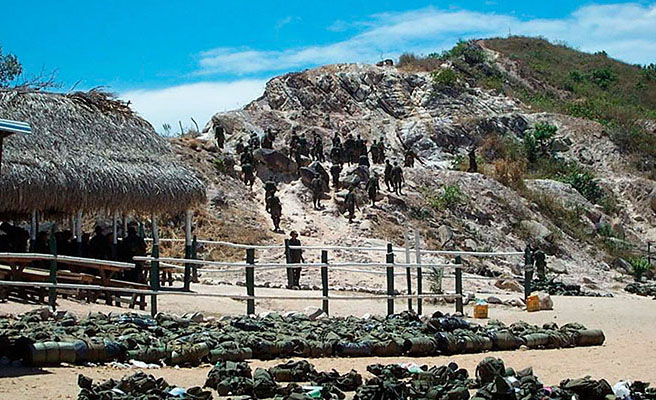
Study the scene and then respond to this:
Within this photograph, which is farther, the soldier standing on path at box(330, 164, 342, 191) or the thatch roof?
the soldier standing on path at box(330, 164, 342, 191)

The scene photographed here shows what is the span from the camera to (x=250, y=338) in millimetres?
10656

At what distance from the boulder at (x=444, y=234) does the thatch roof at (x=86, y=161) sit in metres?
12.3

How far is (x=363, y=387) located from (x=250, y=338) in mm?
Answer: 3062

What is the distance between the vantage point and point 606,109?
51.1 m

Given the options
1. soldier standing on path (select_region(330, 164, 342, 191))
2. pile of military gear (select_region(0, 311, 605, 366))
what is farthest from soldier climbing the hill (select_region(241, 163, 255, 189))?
pile of military gear (select_region(0, 311, 605, 366))

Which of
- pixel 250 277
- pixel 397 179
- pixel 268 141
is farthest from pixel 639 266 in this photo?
pixel 250 277

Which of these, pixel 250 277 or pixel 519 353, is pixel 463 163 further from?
pixel 519 353

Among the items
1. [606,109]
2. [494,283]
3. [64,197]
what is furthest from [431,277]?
[606,109]

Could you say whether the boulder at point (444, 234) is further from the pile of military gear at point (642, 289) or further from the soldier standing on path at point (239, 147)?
the soldier standing on path at point (239, 147)

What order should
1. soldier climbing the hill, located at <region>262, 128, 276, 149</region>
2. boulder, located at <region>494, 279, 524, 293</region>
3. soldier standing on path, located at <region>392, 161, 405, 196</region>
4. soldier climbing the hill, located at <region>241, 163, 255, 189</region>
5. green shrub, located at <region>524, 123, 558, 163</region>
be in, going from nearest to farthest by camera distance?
boulder, located at <region>494, 279, 524, 293</region>, soldier standing on path, located at <region>392, 161, 405, 196</region>, soldier climbing the hill, located at <region>241, 163, 255, 189</region>, soldier climbing the hill, located at <region>262, 128, 276, 149</region>, green shrub, located at <region>524, 123, 558, 163</region>

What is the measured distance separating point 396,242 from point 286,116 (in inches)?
590

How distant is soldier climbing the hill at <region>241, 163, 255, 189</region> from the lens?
32.8 meters

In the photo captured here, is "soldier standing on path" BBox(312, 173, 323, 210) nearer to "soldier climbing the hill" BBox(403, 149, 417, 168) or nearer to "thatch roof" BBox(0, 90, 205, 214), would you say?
"soldier climbing the hill" BBox(403, 149, 417, 168)

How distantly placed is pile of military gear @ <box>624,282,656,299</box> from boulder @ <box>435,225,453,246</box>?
564cm
